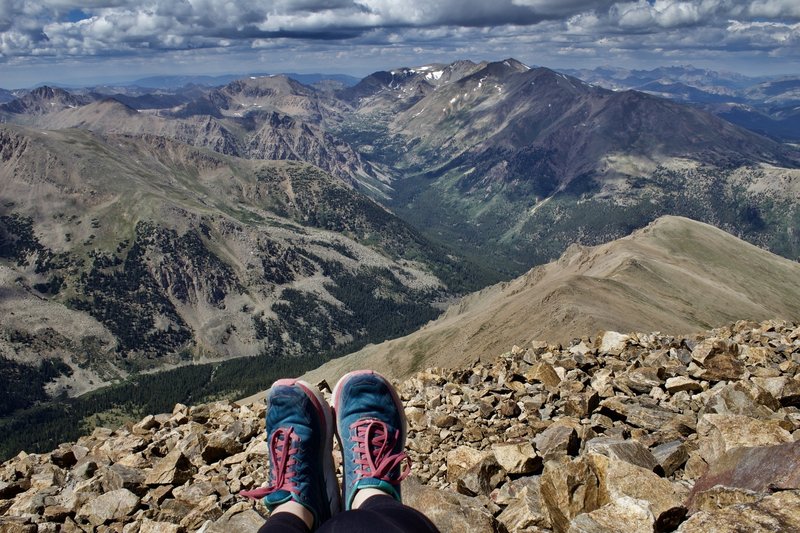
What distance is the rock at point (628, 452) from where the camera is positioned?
11258 mm

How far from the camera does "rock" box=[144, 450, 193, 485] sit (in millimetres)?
14625

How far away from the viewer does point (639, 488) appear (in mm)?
9719

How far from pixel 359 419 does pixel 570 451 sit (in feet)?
17.9

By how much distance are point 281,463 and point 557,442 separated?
22.7 ft

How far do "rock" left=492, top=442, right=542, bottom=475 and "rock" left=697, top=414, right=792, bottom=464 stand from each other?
3666 millimetres

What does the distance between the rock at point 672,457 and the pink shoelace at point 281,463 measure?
8.09m

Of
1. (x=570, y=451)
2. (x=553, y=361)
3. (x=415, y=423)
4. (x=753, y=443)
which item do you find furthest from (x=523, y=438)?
(x=553, y=361)

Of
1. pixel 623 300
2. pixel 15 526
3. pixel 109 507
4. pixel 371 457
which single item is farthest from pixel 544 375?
pixel 623 300

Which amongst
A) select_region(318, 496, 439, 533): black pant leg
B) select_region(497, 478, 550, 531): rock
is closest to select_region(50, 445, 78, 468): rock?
select_region(318, 496, 439, 533): black pant leg

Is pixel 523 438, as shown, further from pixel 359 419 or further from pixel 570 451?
pixel 359 419

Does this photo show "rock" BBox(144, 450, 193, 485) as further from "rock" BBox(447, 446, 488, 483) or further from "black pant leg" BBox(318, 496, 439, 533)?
"black pant leg" BBox(318, 496, 439, 533)

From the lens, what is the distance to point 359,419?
1370cm

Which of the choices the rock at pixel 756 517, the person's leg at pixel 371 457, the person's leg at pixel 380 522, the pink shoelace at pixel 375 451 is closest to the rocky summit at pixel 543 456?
the rock at pixel 756 517

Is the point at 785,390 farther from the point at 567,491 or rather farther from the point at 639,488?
the point at 567,491
